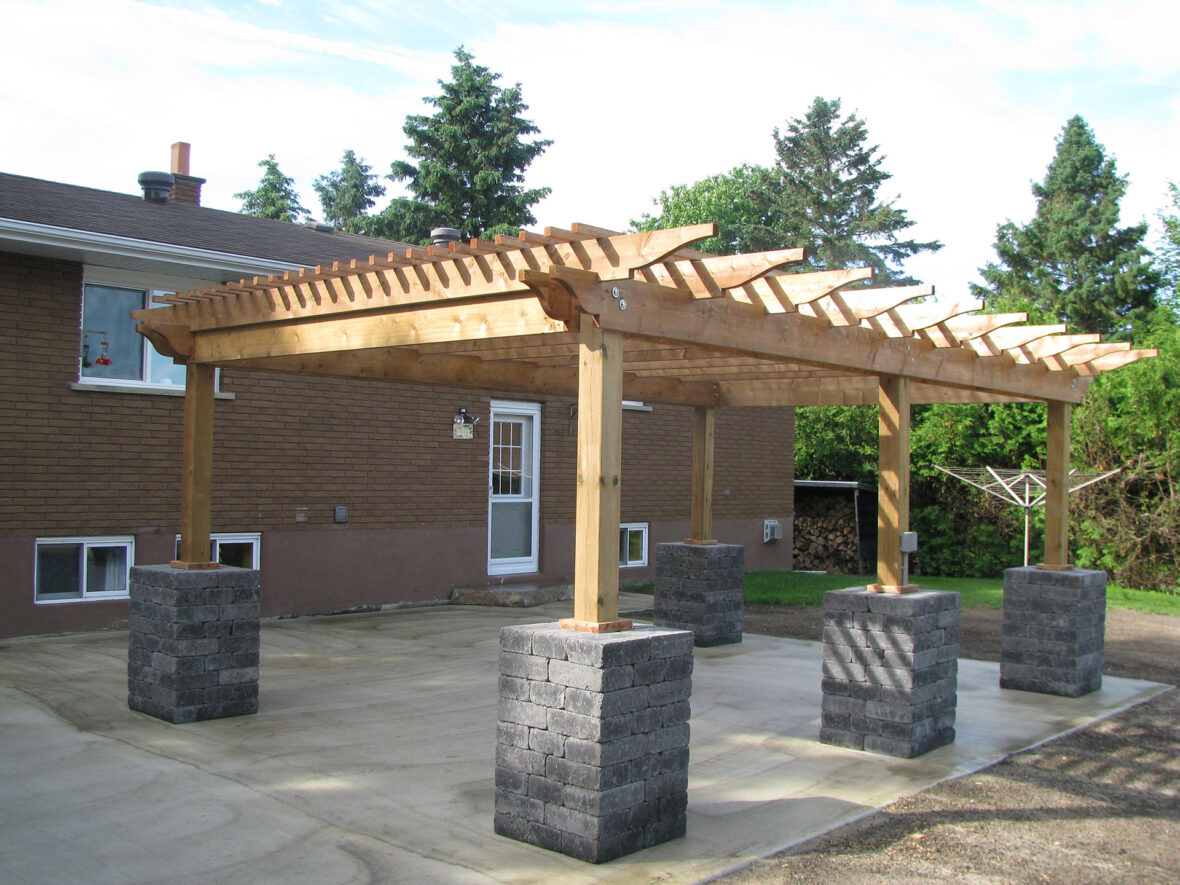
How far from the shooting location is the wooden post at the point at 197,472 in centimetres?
713

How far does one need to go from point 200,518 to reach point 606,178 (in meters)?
45.6

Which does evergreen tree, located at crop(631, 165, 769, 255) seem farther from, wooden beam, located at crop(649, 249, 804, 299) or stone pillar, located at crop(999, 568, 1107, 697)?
wooden beam, located at crop(649, 249, 804, 299)

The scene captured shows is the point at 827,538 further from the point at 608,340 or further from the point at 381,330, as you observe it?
the point at 608,340

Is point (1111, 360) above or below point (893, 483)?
above

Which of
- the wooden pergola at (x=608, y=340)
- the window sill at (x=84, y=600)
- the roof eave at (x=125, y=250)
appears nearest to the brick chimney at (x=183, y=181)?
the roof eave at (x=125, y=250)

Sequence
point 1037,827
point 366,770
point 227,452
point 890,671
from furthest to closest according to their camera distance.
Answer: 1. point 227,452
2. point 890,671
3. point 366,770
4. point 1037,827

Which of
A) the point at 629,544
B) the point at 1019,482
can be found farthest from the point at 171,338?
the point at 1019,482

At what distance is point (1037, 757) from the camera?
252 inches

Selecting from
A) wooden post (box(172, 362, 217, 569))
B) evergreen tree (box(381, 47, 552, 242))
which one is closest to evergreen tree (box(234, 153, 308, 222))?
evergreen tree (box(381, 47, 552, 242))

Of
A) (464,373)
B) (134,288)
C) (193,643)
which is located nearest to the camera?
(193,643)

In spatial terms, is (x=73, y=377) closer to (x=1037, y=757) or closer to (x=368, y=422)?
(x=368, y=422)

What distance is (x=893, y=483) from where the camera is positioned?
22.2 feet

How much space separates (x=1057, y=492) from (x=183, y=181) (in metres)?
11.7

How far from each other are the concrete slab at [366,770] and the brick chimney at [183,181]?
272 inches
